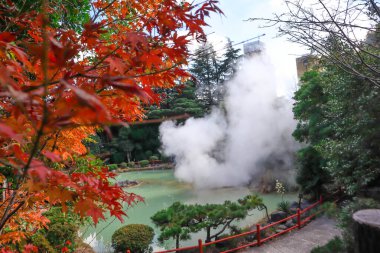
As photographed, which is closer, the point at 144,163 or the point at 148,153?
the point at 144,163

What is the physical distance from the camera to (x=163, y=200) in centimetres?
1383

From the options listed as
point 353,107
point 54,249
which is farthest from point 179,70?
point 353,107

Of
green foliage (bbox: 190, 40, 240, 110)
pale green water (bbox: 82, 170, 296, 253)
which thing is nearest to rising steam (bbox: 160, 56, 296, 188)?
pale green water (bbox: 82, 170, 296, 253)

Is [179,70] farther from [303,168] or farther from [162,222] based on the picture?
[303,168]

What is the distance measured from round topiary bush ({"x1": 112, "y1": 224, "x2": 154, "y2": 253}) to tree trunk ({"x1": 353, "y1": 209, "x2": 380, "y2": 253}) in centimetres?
494

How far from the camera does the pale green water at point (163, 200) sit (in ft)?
30.2

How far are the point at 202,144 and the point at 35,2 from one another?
16603mm

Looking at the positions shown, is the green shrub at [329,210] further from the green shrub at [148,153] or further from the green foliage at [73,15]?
the green shrub at [148,153]

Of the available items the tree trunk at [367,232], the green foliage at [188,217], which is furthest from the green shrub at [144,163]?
the tree trunk at [367,232]

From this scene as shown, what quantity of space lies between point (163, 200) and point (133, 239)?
6545 mm

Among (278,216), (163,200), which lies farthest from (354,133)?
(163,200)

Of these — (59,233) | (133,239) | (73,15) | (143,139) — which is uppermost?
(73,15)

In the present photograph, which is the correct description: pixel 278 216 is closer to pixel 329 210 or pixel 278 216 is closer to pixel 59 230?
pixel 329 210

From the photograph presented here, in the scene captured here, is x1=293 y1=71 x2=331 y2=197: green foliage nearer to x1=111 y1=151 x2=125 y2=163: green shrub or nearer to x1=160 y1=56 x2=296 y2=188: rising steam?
x1=160 y1=56 x2=296 y2=188: rising steam
